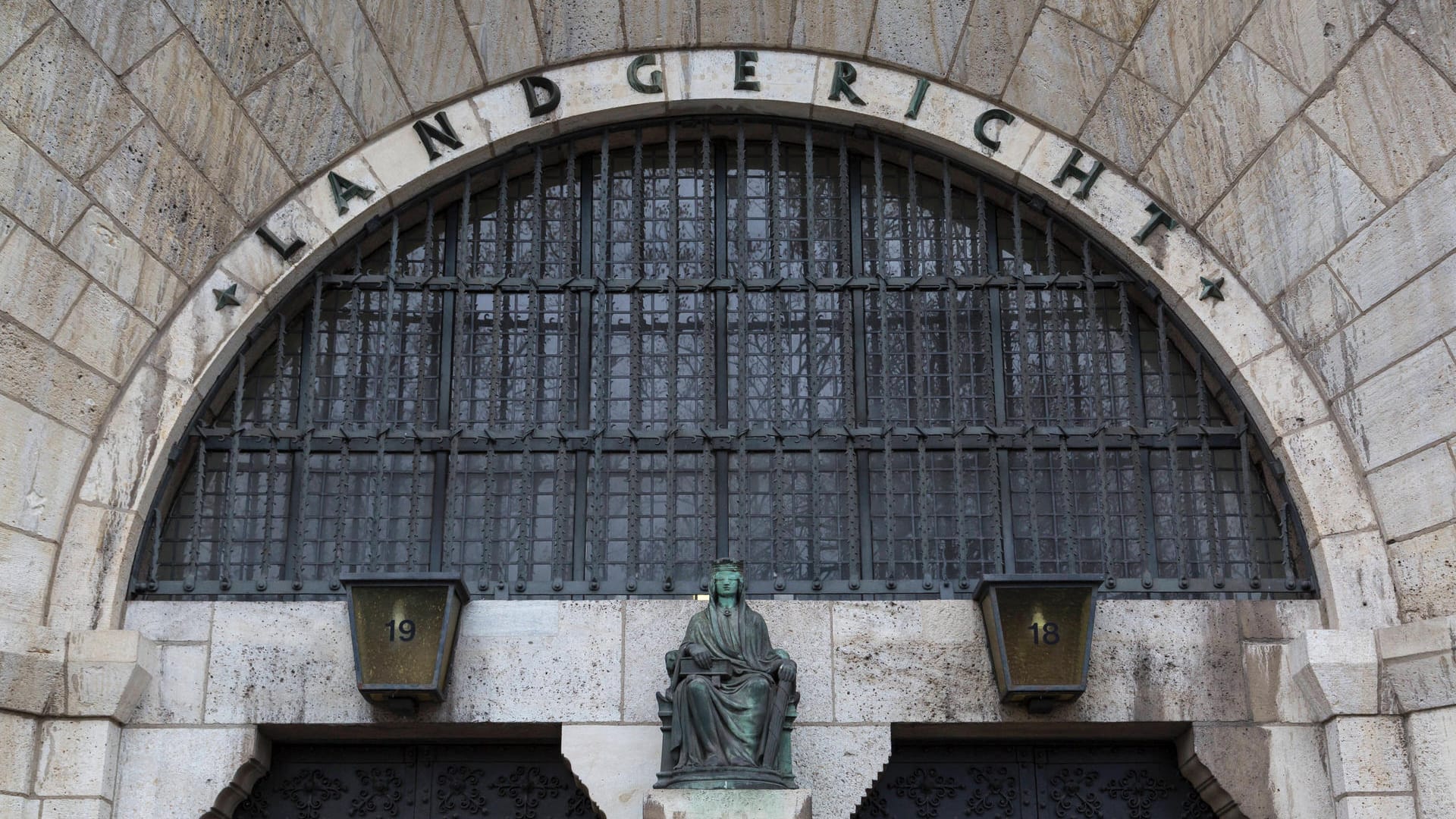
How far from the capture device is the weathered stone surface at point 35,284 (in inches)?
462

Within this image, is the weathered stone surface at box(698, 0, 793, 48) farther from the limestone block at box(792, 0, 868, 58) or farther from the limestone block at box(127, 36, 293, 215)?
the limestone block at box(127, 36, 293, 215)

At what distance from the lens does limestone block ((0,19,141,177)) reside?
1201cm

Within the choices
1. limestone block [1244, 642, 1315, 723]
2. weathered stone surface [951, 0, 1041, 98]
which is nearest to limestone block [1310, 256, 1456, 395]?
limestone block [1244, 642, 1315, 723]

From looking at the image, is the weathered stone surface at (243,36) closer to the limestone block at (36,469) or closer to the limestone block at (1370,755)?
the limestone block at (36,469)

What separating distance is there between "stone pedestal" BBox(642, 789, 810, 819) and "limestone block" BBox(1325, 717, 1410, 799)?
11.4ft

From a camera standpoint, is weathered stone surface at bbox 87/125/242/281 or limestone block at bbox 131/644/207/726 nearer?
limestone block at bbox 131/644/207/726

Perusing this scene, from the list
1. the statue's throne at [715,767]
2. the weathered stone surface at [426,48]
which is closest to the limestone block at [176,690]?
the statue's throne at [715,767]

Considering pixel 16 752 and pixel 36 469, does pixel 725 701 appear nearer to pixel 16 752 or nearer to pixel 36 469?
pixel 16 752

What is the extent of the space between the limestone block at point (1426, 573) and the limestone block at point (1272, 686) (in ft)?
2.72

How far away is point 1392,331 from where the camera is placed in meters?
11.9

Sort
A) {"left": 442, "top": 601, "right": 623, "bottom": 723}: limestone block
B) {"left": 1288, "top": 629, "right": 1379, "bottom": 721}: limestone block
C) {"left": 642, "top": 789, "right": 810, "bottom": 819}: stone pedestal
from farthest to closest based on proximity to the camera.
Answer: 1. {"left": 442, "top": 601, "right": 623, "bottom": 723}: limestone block
2. {"left": 1288, "top": 629, "right": 1379, "bottom": 721}: limestone block
3. {"left": 642, "top": 789, "right": 810, "bottom": 819}: stone pedestal

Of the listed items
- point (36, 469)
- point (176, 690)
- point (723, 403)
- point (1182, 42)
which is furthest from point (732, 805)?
point (1182, 42)

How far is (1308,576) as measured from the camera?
40.4 feet

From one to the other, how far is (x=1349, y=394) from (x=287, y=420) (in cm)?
738
